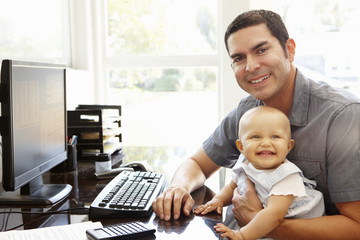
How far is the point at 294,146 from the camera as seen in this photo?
4.61 feet

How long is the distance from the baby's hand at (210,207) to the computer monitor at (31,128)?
55cm

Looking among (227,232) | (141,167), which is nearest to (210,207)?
(227,232)

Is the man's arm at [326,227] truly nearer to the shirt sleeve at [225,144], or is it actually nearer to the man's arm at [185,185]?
the man's arm at [185,185]

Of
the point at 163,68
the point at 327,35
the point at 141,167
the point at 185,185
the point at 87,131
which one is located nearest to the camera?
the point at 185,185

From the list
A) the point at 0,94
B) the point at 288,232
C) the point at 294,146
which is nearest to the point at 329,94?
the point at 294,146

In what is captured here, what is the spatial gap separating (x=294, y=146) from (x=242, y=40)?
0.44 meters

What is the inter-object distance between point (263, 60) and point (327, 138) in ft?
1.24

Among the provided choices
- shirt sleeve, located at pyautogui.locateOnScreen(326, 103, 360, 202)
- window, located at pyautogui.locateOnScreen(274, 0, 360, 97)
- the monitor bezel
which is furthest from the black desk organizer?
window, located at pyautogui.locateOnScreen(274, 0, 360, 97)

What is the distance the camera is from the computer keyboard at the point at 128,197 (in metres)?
1.29

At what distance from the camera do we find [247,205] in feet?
4.46

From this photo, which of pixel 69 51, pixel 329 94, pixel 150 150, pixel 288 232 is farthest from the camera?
pixel 69 51

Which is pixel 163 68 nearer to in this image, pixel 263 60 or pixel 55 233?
pixel 263 60

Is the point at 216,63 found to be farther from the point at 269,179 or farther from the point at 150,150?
the point at 269,179

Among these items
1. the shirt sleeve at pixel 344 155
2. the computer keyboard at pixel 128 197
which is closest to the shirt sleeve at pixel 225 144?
the computer keyboard at pixel 128 197
